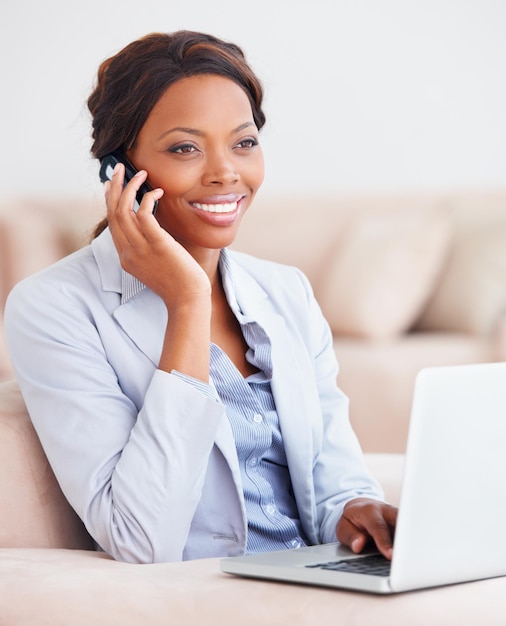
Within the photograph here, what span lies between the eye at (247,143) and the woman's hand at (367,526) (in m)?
0.59

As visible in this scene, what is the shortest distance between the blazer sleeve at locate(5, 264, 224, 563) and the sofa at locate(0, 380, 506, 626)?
0.21ft

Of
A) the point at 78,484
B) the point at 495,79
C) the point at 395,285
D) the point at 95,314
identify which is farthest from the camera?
the point at 495,79

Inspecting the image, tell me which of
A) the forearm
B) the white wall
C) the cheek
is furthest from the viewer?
the white wall

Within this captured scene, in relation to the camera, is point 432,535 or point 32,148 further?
point 32,148

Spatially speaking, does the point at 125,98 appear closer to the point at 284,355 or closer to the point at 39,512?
the point at 284,355

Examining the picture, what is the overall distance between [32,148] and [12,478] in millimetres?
4054

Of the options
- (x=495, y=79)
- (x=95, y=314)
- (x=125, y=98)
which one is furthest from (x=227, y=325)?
(x=495, y=79)

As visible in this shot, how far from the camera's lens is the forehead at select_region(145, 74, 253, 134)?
1.65 m

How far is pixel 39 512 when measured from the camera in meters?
1.54

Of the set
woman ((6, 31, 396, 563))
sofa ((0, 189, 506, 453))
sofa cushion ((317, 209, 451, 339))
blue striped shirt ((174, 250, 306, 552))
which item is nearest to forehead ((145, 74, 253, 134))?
woman ((6, 31, 396, 563))

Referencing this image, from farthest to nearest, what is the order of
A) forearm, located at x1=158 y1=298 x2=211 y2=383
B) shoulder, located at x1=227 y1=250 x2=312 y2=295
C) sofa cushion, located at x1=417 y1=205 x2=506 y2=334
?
1. sofa cushion, located at x1=417 y1=205 x2=506 y2=334
2. shoulder, located at x1=227 y1=250 x2=312 y2=295
3. forearm, located at x1=158 y1=298 x2=211 y2=383

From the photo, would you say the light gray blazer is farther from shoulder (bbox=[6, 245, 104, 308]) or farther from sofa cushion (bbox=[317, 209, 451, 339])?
sofa cushion (bbox=[317, 209, 451, 339])

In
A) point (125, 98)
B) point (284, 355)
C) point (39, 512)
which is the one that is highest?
point (125, 98)

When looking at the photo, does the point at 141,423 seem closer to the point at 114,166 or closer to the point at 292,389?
the point at 292,389
